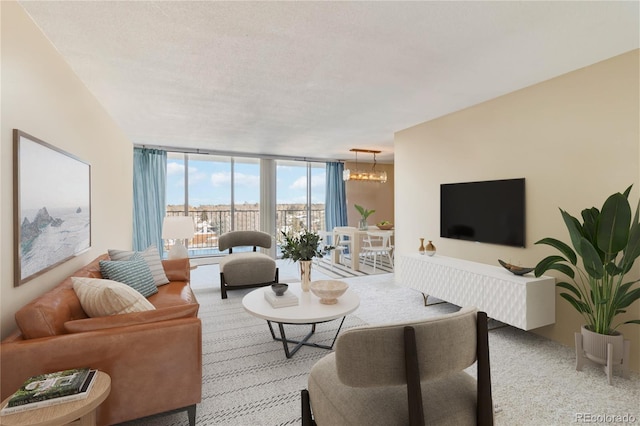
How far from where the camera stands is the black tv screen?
3279 millimetres

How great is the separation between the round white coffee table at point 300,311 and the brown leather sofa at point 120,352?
2.49 feet

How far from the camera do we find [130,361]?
5.18 feet

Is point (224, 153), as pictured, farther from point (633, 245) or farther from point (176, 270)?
point (633, 245)

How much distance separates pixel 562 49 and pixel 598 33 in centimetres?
23

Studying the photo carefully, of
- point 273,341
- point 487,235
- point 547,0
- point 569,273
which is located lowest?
point 273,341

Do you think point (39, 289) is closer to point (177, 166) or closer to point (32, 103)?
point (32, 103)

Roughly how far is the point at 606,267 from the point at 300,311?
2.28 m

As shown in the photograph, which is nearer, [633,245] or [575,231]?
[633,245]

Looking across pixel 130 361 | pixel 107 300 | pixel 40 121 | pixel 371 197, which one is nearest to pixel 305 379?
pixel 130 361

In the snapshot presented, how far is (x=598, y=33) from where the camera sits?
7.06 feet

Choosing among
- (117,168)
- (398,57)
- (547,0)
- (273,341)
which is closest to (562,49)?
(547,0)

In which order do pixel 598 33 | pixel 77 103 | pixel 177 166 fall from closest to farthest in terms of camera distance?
pixel 598 33 → pixel 77 103 → pixel 177 166

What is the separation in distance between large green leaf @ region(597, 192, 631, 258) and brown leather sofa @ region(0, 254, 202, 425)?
9.12 feet

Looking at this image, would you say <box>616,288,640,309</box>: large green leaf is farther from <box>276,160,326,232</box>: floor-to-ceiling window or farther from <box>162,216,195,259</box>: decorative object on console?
<box>276,160,326,232</box>: floor-to-ceiling window
